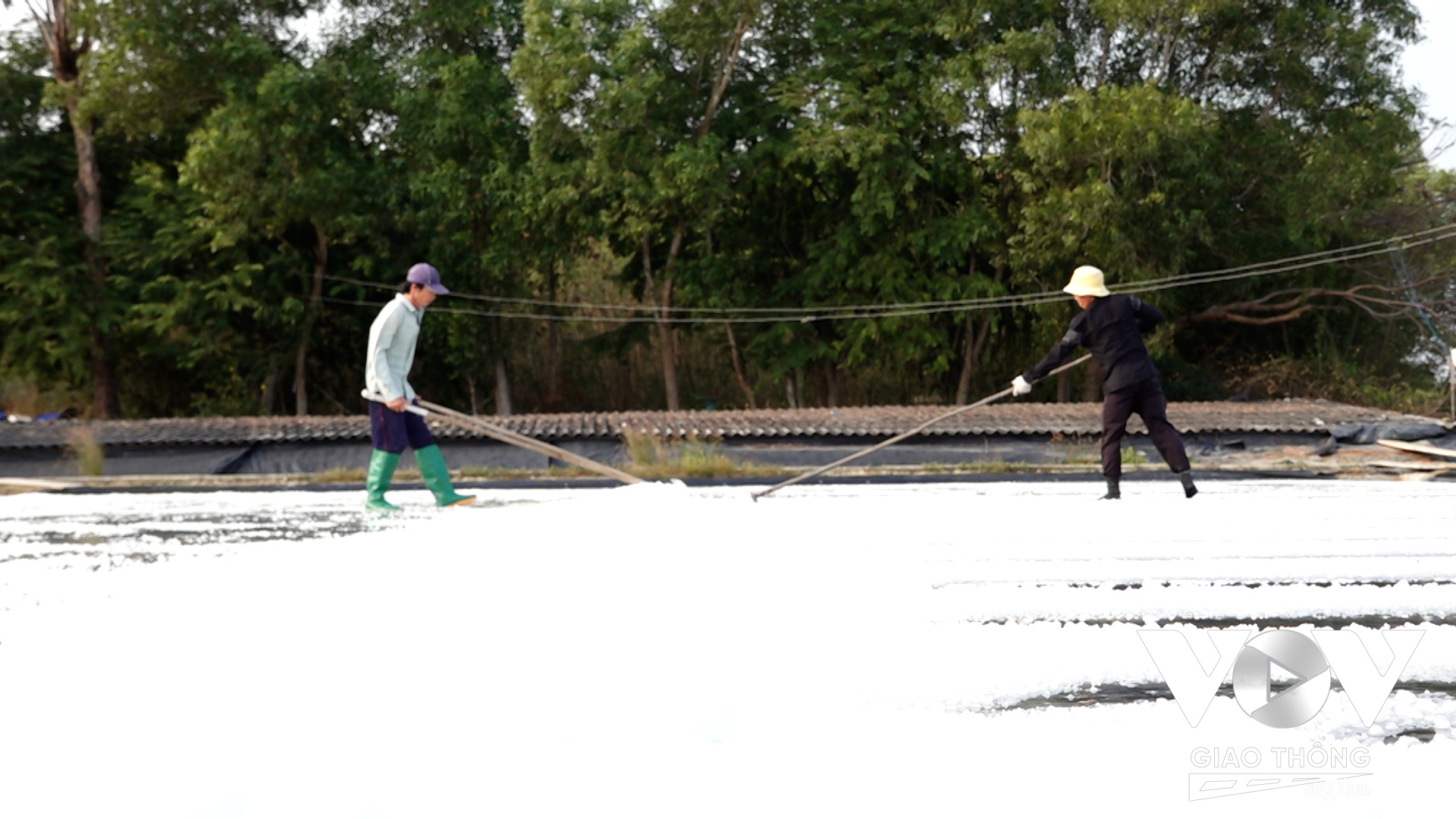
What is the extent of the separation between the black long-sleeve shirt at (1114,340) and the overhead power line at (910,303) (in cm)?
1386

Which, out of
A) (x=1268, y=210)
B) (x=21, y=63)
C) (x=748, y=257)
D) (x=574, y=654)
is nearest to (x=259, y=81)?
(x=21, y=63)

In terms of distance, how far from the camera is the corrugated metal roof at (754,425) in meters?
15.5

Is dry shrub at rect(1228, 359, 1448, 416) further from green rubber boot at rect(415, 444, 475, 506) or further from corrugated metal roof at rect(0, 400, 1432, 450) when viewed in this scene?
green rubber boot at rect(415, 444, 475, 506)

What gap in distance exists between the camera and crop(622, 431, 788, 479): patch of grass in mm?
13117

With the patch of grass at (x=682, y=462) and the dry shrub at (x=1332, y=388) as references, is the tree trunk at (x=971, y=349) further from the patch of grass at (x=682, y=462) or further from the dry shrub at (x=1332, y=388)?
the patch of grass at (x=682, y=462)

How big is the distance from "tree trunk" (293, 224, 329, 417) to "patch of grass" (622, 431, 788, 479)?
14416 mm

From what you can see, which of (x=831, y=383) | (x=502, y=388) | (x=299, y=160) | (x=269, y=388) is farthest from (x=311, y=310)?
(x=831, y=383)

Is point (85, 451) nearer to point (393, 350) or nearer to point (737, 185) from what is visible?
point (393, 350)

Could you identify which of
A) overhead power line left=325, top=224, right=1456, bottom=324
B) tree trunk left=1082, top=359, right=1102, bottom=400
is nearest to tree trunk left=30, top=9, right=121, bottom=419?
overhead power line left=325, top=224, right=1456, bottom=324

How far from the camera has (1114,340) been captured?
8977 millimetres

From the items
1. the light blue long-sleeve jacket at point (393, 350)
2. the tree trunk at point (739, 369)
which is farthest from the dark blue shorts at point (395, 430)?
the tree trunk at point (739, 369)

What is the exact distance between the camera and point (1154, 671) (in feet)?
10.5

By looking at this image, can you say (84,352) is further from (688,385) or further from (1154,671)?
(1154,671)

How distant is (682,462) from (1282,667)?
1058 cm
